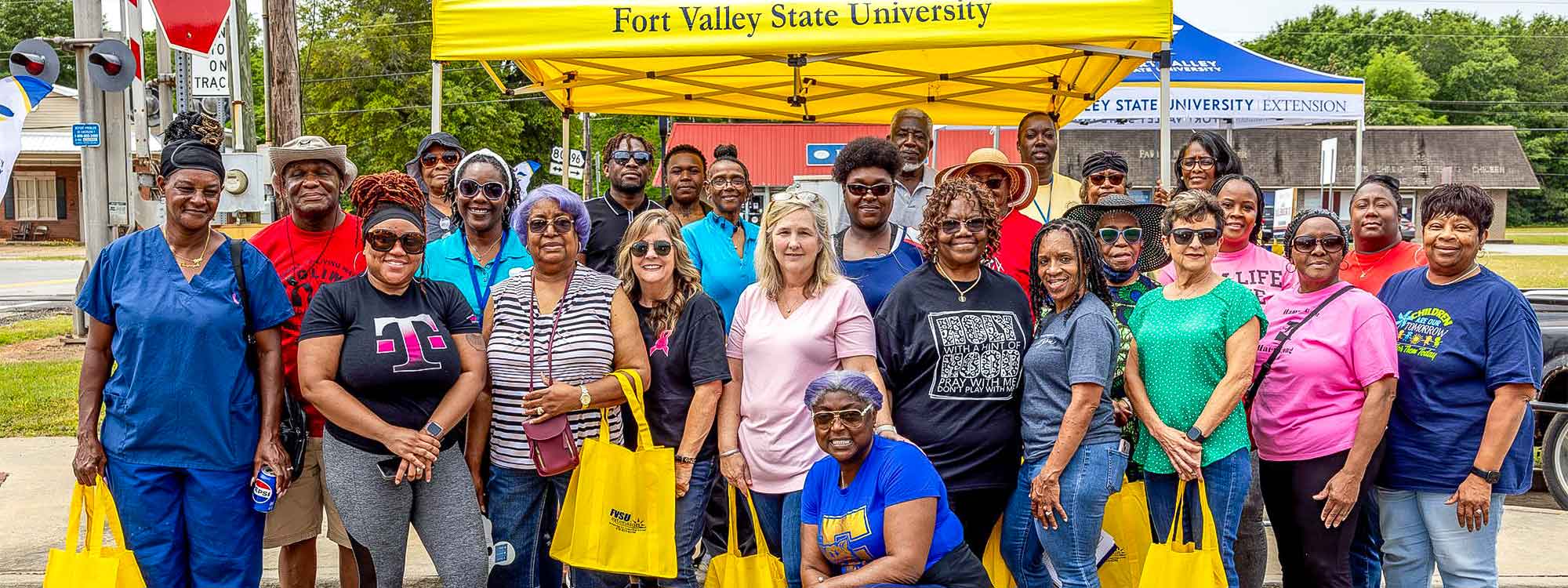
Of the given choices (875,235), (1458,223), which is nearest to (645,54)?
(875,235)

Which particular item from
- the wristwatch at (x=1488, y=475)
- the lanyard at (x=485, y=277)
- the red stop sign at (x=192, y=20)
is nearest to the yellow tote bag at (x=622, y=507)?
the lanyard at (x=485, y=277)

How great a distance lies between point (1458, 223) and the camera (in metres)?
3.87

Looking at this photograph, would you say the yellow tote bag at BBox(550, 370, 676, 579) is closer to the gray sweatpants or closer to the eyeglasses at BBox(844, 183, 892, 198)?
the gray sweatpants

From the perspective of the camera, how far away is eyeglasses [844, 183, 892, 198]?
4.39 m

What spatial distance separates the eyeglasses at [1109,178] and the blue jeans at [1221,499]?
7.18ft

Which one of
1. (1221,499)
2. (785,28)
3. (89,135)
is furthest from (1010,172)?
(89,135)

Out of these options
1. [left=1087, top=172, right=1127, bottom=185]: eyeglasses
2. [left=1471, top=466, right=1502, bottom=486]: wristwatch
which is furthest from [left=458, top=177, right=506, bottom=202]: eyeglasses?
[left=1471, top=466, right=1502, bottom=486]: wristwatch

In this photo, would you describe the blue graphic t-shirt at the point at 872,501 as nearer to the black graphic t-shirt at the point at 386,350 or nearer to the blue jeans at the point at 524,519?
the blue jeans at the point at 524,519

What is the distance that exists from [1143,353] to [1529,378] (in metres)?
1.29

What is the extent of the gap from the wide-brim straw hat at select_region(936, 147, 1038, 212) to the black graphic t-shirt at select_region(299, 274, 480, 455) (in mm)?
2484

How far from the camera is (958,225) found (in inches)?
154

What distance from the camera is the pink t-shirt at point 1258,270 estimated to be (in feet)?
14.2

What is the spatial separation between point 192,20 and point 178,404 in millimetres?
5147

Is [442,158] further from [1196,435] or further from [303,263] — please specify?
[1196,435]
